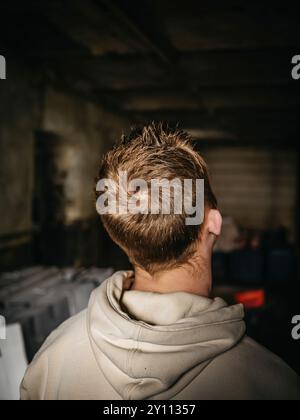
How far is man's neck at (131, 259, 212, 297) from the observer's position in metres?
1.16

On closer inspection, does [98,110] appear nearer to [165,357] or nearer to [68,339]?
[68,339]

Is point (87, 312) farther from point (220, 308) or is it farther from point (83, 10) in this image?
point (83, 10)

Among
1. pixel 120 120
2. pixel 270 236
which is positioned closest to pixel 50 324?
pixel 120 120

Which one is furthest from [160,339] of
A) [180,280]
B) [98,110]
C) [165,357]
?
[98,110]

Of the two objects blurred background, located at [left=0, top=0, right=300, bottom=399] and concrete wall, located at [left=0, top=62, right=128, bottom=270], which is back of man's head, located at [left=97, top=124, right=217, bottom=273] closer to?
blurred background, located at [left=0, top=0, right=300, bottom=399]

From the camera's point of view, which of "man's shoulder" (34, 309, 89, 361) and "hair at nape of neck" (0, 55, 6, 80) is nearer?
"man's shoulder" (34, 309, 89, 361)

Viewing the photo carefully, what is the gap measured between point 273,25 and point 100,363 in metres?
3.54

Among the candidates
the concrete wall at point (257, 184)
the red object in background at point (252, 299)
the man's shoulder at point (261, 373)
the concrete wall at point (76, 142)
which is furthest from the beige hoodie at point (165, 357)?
the concrete wall at point (257, 184)

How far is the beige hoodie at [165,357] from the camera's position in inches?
38.6

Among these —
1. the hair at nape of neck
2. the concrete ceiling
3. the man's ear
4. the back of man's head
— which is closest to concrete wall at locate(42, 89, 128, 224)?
the concrete ceiling

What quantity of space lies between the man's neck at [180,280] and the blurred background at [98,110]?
1.06 feet

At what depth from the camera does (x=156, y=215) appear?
3.73 feet

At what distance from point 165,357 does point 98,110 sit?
23.4 feet

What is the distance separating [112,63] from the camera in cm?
534
